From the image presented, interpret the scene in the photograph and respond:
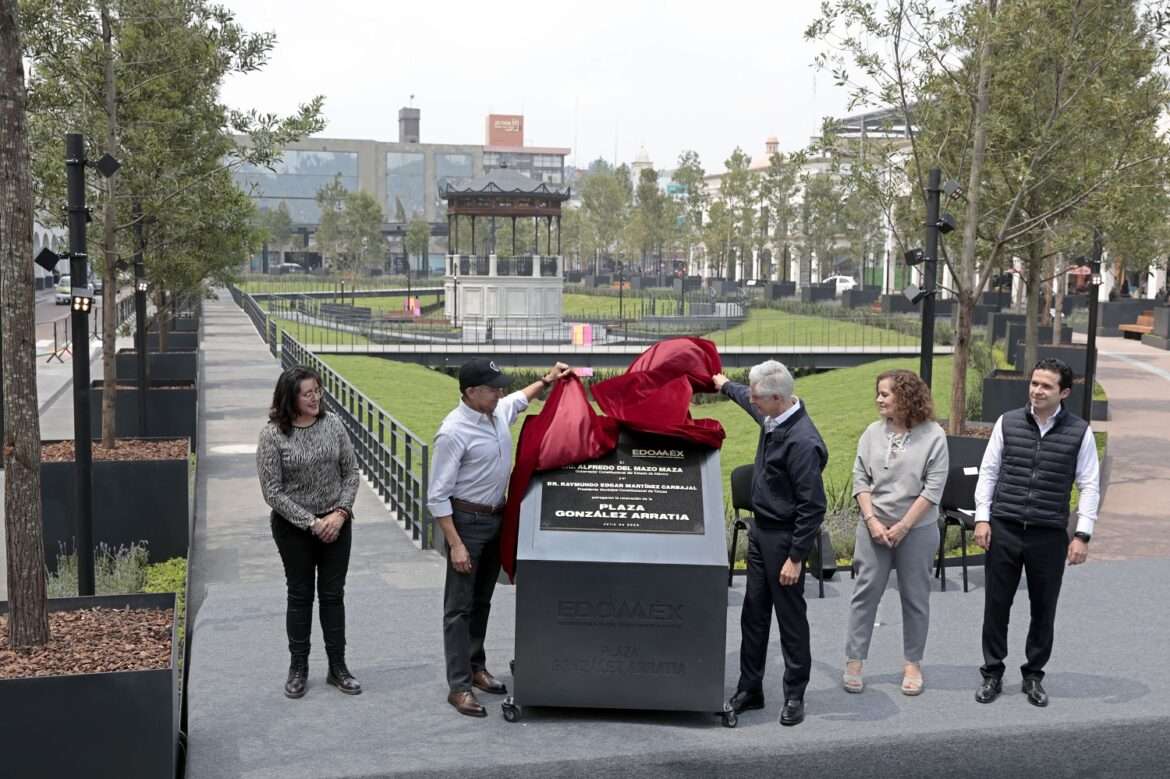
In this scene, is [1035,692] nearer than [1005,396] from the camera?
Yes

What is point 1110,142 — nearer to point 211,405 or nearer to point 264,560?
point 264,560

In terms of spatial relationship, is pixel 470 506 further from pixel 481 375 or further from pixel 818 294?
pixel 818 294

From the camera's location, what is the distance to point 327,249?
86.1 m

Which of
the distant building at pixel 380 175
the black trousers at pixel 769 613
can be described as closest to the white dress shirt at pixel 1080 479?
the black trousers at pixel 769 613

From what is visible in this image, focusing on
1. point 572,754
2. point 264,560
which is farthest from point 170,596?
point 264,560

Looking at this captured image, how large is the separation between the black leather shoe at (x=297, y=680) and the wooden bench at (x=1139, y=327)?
34.4 metres

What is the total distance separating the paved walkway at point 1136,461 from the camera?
11.7 meters

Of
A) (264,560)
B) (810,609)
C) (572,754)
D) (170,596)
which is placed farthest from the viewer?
(264,560)

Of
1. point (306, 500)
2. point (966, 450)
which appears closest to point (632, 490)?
point (306, 500)

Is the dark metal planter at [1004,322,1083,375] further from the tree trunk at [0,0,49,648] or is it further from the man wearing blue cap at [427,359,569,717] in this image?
the tree trunk at [0,0,49,648]

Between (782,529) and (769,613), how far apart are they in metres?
0.50

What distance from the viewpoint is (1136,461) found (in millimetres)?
16047

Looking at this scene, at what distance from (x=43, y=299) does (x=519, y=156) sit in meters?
123

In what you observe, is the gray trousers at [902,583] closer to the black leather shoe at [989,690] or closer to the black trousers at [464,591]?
the black leather shoe at [989,690]
